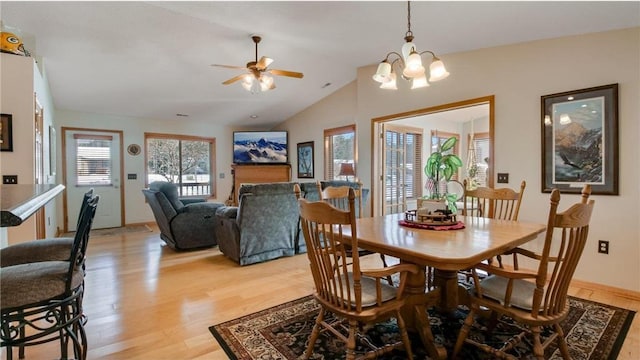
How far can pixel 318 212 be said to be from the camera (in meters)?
1.47

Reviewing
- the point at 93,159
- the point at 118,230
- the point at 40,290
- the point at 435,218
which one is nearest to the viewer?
the point at 40,290

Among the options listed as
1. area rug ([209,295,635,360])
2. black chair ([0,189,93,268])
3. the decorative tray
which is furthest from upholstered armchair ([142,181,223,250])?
the decorative tray

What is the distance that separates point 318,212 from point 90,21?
3371 mm

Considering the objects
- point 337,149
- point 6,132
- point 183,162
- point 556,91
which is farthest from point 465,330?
point 183,162

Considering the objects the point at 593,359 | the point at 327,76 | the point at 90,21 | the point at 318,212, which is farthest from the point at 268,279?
the point at 327,76

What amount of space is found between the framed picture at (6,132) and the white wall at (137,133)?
10.6ft

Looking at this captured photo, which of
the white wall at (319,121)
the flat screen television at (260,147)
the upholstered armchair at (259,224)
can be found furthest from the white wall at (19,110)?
the flat screen television at (260,147)

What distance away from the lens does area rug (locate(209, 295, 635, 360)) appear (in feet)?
6.03

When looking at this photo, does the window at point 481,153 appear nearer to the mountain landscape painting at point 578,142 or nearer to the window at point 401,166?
the window at point 401,166

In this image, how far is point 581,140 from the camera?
112 inches

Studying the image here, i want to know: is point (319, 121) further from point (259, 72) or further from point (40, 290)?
point (40, 290)

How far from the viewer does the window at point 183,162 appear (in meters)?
6.71

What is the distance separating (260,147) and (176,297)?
199 inches

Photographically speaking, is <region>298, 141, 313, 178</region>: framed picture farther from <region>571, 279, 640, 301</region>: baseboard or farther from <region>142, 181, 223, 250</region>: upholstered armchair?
<region>571, 279, 640, 301</region>: baseboard
